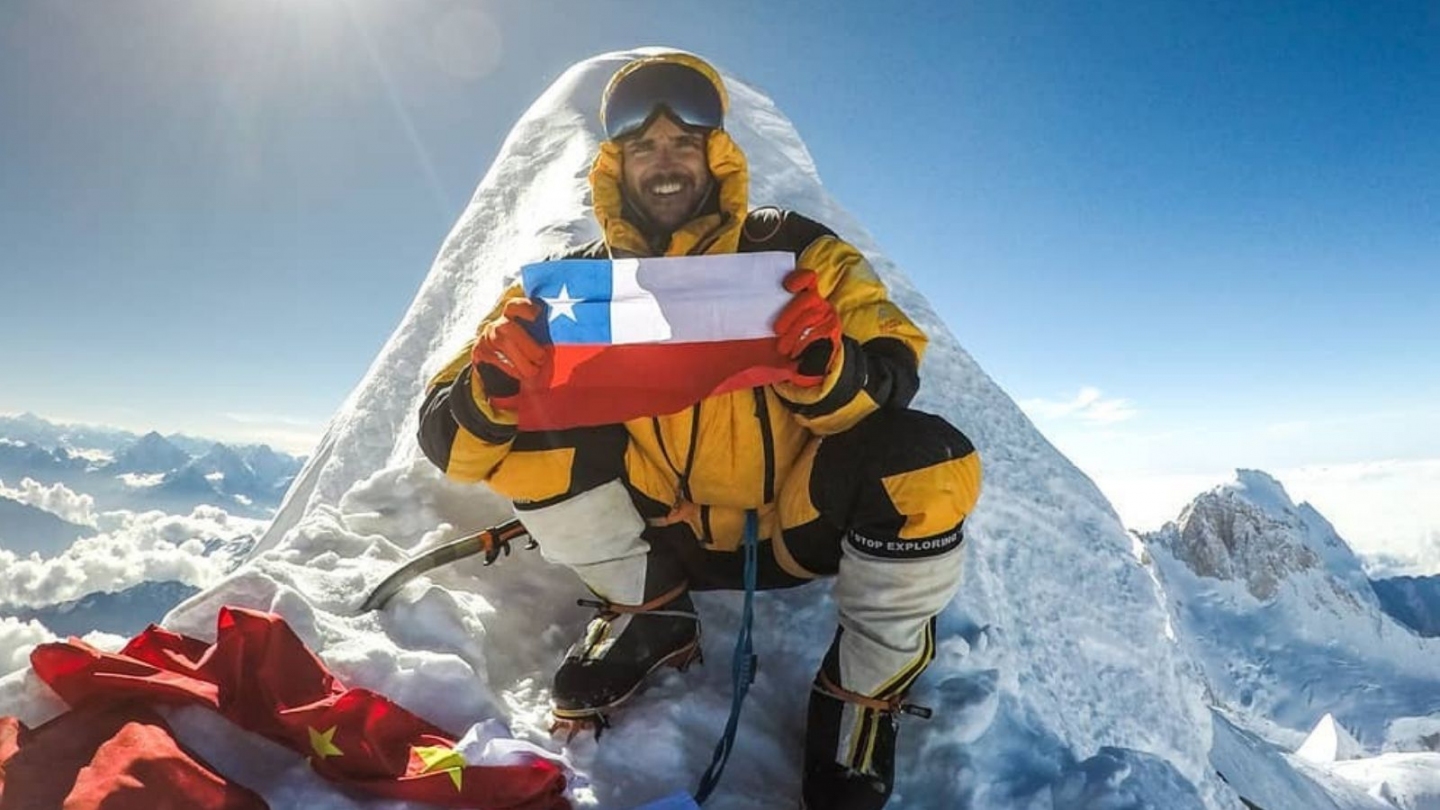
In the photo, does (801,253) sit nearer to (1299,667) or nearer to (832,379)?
(832,379)

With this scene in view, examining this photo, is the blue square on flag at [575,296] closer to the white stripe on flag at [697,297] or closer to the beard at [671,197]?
the white stripe on flag at [697,297]

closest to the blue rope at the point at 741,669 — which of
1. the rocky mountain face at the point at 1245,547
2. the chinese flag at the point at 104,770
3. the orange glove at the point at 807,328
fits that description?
the orange glove at the point at 807,328

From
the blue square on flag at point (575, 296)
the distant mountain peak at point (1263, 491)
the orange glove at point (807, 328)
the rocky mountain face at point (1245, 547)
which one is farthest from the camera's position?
the distant mountain peak at point (1263, 491)

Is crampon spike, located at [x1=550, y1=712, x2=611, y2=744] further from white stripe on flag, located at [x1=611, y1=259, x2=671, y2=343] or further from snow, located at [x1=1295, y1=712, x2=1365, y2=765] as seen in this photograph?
snow, located at [x1=1295, y1=712, x2=1365, y2=765]

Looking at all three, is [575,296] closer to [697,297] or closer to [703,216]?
[697,297]

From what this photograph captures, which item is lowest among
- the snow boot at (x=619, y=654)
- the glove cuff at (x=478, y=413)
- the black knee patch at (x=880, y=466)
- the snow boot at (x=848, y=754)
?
the snow boot at (x=848, y=754)

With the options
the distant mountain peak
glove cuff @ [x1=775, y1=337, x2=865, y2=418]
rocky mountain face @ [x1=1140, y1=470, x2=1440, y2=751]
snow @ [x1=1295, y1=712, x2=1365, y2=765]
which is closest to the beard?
glove cuff @ [x1=775, y1=337, x2=865, y2=418]

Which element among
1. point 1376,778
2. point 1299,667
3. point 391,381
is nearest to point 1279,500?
point 1299,667
